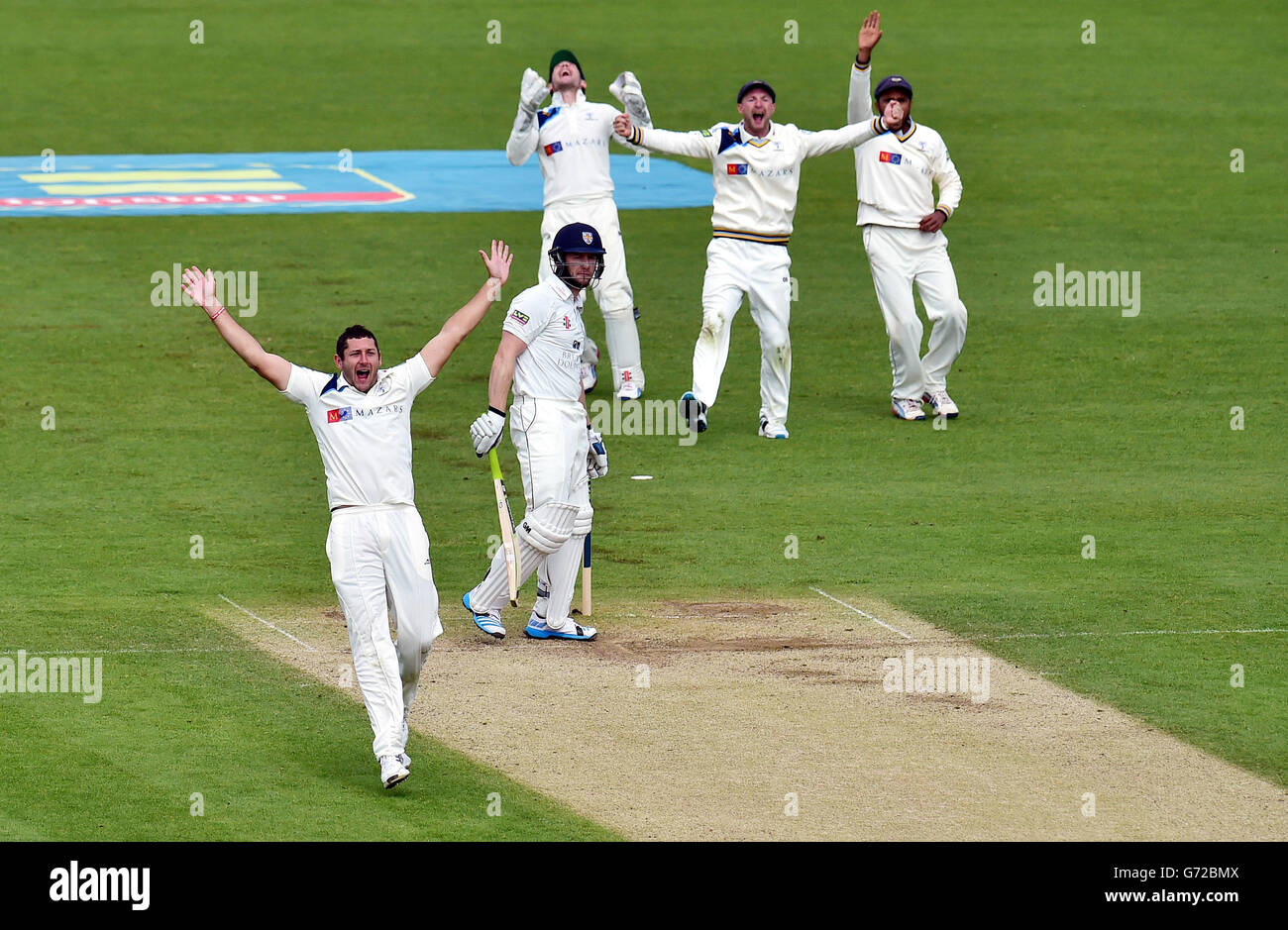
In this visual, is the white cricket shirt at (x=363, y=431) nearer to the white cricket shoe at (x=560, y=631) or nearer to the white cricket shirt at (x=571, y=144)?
the white cricket shoe at (x=560, y=631)

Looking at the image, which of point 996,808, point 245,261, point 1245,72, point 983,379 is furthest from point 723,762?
point 1245,72

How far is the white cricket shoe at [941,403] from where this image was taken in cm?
1655

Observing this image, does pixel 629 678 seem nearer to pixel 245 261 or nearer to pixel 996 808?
pixel 996 808

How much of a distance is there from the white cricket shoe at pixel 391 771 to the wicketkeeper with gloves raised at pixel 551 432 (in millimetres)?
2354

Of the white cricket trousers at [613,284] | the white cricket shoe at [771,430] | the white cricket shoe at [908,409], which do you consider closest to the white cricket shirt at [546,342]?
the white cricket shoe at [771,430]

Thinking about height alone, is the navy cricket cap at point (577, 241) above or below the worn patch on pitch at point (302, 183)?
below

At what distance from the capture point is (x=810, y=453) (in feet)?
51.1

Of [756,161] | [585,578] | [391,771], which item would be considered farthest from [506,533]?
[756,161]

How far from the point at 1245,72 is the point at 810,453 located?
749 inches

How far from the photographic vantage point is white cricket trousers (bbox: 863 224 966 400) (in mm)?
16297

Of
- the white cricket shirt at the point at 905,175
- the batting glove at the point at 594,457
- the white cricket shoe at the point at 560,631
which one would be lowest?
the white cricket shoe at the point at 560,631

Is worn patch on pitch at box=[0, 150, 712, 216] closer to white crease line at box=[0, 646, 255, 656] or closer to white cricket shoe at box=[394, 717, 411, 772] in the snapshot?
white crease line at box=[0, 646, 255, 656]

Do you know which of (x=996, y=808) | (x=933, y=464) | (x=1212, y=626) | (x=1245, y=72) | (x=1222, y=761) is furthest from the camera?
(x=1245, y=72)

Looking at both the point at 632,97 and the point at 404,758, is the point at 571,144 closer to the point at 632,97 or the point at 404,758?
the point at 632,97
